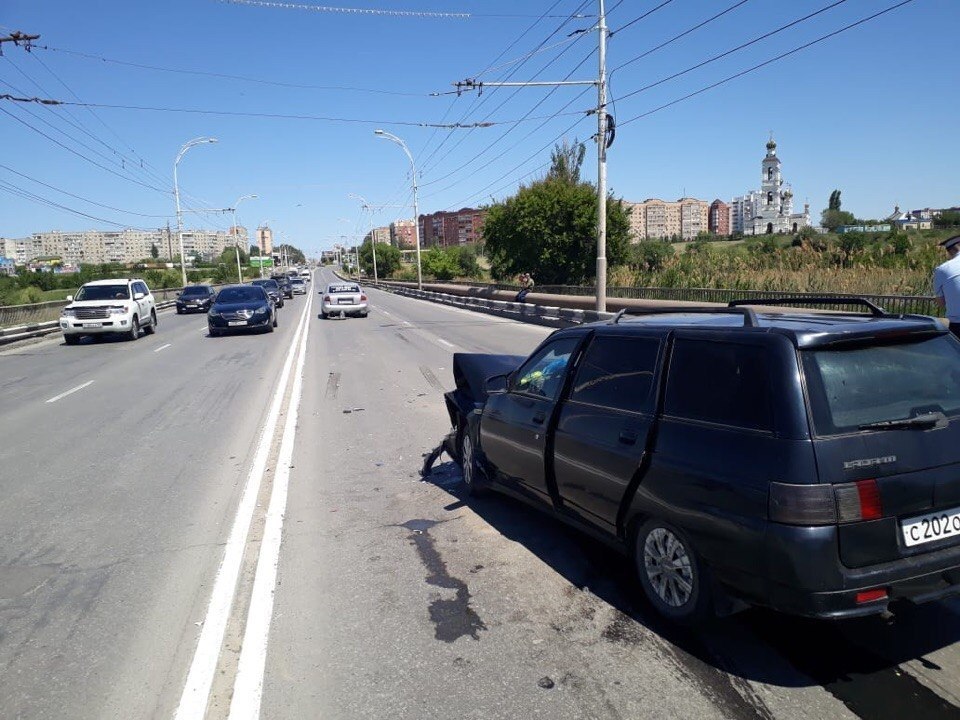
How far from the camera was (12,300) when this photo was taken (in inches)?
1818

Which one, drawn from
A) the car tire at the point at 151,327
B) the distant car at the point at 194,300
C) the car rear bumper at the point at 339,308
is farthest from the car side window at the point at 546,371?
the distant car at the point at 194,300

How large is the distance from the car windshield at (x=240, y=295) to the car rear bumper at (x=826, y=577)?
2431cm

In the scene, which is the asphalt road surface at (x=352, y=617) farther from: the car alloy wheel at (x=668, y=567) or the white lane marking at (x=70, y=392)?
the white lane marking at (x=70, y=392)

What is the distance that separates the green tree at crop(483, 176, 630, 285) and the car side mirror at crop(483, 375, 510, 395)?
1351 inches

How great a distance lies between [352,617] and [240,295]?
23728 millimetres

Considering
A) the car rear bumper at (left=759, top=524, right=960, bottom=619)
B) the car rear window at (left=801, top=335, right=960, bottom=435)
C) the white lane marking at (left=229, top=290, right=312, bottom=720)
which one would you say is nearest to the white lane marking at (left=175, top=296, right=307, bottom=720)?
the white lane marking at (left=229, top=290, right=312, bottom=720)

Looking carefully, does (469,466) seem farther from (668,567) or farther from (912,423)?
(912,423)

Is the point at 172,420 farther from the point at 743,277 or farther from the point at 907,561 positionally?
the point at 743,277

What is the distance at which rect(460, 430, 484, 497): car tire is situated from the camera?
612 centimetres

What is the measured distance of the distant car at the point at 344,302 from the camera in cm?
3281

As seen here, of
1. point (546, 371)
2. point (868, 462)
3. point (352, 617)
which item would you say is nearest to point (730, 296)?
point (546, 371)

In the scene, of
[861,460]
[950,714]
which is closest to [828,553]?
[861,460]

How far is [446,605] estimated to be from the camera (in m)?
4.23

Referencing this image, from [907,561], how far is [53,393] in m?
13.8
